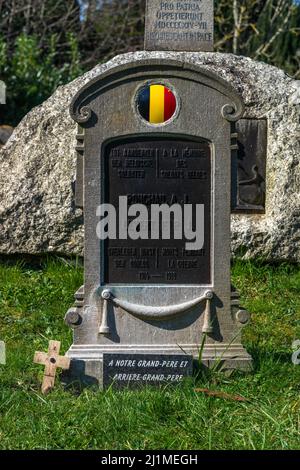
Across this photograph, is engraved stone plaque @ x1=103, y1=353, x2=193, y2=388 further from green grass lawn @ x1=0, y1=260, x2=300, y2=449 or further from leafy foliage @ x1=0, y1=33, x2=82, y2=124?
leafy foliage @ x1=0, y1=33, x2=82, y2=124

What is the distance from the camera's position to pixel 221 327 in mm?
4828

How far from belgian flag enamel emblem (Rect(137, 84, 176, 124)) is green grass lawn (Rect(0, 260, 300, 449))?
1.55 metres

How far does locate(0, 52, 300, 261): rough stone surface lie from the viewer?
6.75m

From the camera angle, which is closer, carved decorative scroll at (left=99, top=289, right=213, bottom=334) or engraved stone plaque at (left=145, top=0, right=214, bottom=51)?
carved decorative scroll at (left=99, top=289, right=213, bottom=334)

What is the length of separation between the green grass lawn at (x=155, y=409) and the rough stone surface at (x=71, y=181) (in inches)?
42.9

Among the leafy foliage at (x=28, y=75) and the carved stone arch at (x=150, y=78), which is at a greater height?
the leafy foliage at (x=28, y=75)

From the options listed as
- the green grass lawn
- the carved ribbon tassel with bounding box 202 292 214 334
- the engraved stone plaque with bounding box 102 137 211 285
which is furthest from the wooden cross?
the carved ribbon tassel with bounding box 202 292 214 334

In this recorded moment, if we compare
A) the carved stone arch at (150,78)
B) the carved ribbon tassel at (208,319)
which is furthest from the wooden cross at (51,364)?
the carved stone arch at (150,78)

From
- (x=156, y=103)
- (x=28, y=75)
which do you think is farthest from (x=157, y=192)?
(x=28, y=75)

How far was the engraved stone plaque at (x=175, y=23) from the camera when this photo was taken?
699 cm

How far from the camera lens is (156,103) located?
4.81 m

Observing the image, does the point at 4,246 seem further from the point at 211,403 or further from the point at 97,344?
the point at 211,403

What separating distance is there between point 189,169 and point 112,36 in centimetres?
1120

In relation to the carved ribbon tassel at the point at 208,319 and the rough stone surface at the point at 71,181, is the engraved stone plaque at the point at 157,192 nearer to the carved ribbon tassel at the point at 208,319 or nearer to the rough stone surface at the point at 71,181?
the carved ribbon tassel at the point at 208,319
